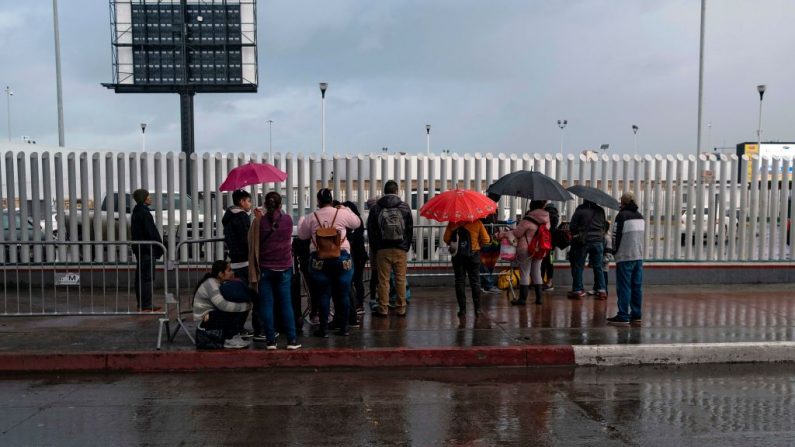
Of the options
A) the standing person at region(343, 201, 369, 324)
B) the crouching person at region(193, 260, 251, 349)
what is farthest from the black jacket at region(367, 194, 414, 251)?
the crouching person at region(193, 260, 251, 349)

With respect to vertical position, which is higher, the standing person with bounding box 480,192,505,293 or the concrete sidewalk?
the standing person with bounding box 480,192,505,293

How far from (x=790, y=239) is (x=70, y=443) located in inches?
500

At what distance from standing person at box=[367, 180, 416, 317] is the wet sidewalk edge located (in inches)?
68.9

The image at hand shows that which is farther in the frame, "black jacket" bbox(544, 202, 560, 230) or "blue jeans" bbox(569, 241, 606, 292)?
"black jacket" bbox(544, 202, 560, 230)

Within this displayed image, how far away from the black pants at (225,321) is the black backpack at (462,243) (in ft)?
9.99

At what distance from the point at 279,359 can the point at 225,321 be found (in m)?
0.76

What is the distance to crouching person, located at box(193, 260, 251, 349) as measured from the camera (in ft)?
25.3

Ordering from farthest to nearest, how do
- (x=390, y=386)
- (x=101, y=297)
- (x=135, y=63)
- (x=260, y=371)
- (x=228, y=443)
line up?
(x=135, y=63)
(x=101, y=297)
(x=260, y=371)
(x=390, y=386)
(x=228, y=443)

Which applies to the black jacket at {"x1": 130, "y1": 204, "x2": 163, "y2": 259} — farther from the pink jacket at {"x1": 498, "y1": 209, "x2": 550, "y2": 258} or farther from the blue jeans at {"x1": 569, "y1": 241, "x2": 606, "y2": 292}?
the blue jeans at {"x1": 569, "y1": 241, "x2": 606, "y2": 292}

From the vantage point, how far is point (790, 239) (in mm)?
13141

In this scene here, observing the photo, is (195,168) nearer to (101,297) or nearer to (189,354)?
(101,297)

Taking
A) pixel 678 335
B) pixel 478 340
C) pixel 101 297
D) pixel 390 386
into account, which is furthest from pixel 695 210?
pixel 101 297

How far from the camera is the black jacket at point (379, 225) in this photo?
30.1ft

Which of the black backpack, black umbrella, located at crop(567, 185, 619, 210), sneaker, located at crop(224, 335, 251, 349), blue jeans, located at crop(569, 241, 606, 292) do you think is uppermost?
A: black umbrella, located at crop(567, 185, 619, 210)
